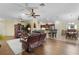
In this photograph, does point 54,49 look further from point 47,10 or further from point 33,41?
point 47,10

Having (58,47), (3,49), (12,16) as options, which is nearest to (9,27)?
(12,16)

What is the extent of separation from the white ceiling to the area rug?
17.5 inches

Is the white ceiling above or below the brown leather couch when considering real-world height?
above

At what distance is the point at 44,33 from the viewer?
96.0 inches

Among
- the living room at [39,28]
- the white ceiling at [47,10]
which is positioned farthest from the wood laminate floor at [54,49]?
the white ceiling at [47,10]

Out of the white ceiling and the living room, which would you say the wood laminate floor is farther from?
the white ceiling

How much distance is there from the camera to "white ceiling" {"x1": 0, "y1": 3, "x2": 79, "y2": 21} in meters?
2.37

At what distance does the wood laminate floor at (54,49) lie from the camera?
7.89ft

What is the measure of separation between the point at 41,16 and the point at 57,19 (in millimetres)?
307

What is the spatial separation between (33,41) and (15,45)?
346mm

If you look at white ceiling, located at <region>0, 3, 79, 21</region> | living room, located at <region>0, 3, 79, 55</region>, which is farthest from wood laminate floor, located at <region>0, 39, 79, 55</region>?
white ceiling, located at <region>0, 3, 79, 21</region>

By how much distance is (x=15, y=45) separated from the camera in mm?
2404

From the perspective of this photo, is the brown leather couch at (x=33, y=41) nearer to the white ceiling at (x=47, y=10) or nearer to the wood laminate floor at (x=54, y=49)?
the wood laminate floor at (x=54, y=49)

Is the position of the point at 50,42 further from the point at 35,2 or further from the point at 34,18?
the point at 35,2
